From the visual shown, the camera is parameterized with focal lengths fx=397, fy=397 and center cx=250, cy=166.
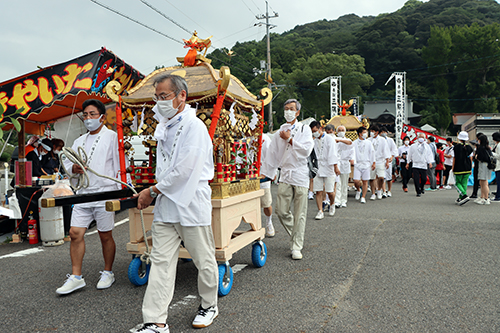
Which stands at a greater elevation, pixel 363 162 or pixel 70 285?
pixel 363 162

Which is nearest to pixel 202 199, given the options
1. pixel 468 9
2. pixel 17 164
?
pixel 17 164

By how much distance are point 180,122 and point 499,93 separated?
5362 cm

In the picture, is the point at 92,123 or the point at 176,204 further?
the point at 92,123

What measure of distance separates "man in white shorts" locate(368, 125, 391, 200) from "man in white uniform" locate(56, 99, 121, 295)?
878cm

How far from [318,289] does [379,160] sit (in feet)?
27.4

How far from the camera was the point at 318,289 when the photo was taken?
400cm

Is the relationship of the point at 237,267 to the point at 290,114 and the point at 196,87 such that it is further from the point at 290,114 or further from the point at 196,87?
the point at 196,87

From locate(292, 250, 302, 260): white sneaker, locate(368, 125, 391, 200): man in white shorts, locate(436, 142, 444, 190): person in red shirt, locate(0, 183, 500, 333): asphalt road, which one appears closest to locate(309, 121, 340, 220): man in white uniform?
locate(0, 183, 500, 333): asphalt road

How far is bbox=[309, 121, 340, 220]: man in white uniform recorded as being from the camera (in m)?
8.29

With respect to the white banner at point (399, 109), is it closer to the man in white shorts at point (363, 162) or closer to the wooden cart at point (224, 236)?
the man in white shorts at point (363, 162)

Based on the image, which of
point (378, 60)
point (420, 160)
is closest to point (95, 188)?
point (420, 160)

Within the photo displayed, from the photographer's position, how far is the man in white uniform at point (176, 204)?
287cm

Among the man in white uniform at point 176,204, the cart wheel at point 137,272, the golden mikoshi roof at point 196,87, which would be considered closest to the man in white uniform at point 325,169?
the golden mikoshi roof at point 196,87

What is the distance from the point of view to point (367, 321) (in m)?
A: 3.21
